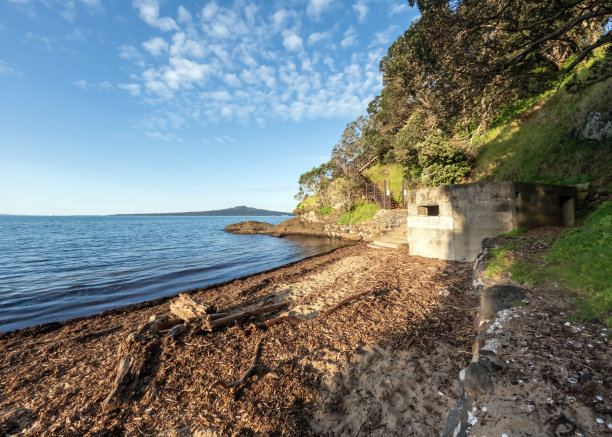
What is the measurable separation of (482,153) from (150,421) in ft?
83.4

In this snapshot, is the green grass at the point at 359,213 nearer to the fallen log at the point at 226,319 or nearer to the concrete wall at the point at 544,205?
the concrete wall at the point at 544,205

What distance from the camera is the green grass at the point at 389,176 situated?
99.6ft

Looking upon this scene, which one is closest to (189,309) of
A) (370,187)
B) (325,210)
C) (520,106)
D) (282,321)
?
(282,321)

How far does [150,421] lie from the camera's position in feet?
11.8

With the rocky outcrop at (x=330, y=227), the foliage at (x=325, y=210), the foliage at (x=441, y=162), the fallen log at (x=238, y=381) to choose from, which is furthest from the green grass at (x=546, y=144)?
the foliage at (x=325, y=210)

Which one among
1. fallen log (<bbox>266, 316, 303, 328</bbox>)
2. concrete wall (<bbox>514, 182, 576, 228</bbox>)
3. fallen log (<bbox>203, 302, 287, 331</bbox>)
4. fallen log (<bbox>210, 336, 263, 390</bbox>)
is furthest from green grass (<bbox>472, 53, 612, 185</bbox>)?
fallen log (<bbox>210, 336, 263, 390</bbox>)

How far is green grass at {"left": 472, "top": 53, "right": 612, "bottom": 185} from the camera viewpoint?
12789mm

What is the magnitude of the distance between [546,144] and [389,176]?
63.6 feet

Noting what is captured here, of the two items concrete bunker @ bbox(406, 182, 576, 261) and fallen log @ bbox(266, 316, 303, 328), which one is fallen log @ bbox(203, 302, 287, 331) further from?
concrete bunker @ bbox(406, 182, 576, 261)

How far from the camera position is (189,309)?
636 centimetres

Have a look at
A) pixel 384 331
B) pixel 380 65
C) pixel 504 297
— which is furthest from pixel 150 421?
pixel 380 65

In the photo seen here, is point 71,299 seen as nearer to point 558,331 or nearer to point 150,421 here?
point 150,421

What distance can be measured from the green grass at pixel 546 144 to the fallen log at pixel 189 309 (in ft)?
58.2

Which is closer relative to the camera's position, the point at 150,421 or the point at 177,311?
the point at 150,421
